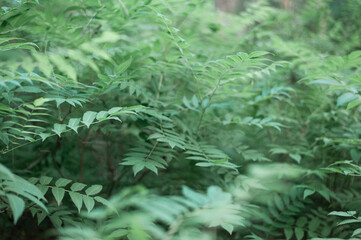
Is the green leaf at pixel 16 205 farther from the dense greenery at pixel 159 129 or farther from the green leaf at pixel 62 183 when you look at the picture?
the green leaf at pixel 62 183

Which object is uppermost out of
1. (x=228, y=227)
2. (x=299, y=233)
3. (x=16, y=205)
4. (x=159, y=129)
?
(x=16, y=205)

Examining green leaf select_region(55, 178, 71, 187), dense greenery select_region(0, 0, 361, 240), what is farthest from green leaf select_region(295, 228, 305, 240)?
green leaf select_region(55, 178, 71, 187)

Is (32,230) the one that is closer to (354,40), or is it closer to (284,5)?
(354,40)

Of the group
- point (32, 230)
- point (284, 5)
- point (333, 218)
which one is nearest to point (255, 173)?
point (333, 218)

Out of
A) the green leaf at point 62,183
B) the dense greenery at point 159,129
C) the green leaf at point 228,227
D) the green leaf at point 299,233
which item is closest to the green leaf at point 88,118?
the dense greenery at point 159,129

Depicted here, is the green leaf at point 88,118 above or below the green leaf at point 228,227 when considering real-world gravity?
above

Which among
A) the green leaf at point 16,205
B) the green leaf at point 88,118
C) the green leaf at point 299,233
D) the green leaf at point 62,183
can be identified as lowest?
the green leaf at point 299,233

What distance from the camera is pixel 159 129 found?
146 centimetres

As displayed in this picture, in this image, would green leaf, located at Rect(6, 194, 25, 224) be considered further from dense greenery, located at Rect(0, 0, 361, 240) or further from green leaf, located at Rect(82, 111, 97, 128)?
green leaf, located at Rect(82, 111, 97, 128)

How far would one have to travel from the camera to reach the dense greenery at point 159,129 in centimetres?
124

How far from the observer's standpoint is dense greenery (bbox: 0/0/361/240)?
124cm

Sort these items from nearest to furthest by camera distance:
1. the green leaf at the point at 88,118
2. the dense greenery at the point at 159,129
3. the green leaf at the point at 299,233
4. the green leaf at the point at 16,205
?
the green leaf at the point at 16,205 < the green leaf at the point at 88,118 < the dense greenery at the point at 159,129 < the green leaf at the point at 299,233

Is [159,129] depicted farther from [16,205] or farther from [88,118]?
[16,205]

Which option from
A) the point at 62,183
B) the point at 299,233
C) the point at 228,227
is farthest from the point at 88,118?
the point at 299,233
